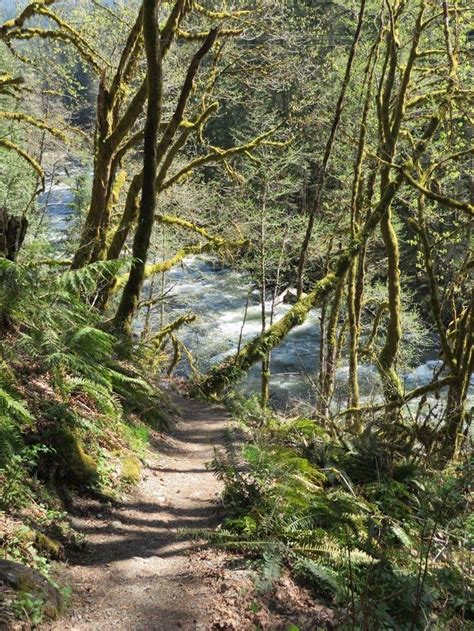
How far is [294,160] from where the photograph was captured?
1401 centimetres

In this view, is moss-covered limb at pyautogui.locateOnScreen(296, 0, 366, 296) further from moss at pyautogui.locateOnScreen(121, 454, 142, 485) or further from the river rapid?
the river rapid

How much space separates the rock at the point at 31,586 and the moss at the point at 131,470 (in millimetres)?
1964

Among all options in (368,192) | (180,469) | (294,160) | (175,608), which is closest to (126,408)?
(180,469)

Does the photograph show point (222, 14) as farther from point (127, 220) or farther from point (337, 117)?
point (127, 220)

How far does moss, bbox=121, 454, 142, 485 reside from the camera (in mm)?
4621

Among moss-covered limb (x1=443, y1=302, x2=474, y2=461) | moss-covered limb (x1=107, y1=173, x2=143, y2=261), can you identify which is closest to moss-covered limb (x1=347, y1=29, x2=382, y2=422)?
moss-covered limb (x1=443, y1=302, x2=474, y2=461)

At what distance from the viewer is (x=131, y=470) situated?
15.7ft

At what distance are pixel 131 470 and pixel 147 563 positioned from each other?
1.41 metres

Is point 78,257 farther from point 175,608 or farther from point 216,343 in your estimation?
point 216,343

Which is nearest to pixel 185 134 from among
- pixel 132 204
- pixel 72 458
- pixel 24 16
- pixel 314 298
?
pixel 132 204

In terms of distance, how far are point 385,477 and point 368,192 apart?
587 centimetres

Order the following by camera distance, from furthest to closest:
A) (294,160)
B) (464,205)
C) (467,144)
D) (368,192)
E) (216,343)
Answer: (216,343) → (294,160) → (467,144) → (368,192) → (464,205)

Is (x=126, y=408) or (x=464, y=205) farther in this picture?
(x=464, y=205)

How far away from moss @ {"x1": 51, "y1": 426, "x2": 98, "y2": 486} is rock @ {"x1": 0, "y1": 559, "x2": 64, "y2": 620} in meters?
1.32
